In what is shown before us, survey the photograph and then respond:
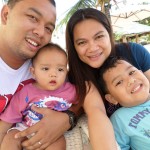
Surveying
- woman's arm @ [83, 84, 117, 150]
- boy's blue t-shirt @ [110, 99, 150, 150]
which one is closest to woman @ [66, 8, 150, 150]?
woman's arm @ [83, 84, 117, 150]

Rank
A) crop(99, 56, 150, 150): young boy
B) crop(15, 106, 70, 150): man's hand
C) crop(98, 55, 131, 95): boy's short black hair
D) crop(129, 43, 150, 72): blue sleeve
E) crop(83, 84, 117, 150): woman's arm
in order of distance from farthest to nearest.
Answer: crop(129, 43, 150, 72): blue sleeve < crop(98, 55, 131, 95): boy's short black hair < crop(99, 56, 150, 150): young boy < crop(15, 106, 70, 150): man's hand < crop(83, 84, 117, 150): woman's arm

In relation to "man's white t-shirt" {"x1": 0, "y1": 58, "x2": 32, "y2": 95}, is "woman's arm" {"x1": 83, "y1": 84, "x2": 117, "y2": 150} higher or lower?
lower

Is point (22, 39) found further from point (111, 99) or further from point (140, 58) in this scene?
point (140, 58)

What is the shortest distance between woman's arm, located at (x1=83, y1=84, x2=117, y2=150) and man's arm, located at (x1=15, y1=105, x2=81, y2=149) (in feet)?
0.74

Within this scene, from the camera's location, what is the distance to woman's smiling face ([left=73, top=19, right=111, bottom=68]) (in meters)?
2.25

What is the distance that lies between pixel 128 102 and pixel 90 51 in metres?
0.56

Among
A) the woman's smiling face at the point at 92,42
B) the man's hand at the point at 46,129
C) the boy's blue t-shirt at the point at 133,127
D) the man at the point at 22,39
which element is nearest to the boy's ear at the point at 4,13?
the man at the point at 22,39

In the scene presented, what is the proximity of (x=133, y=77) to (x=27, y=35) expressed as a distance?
38.6 inches

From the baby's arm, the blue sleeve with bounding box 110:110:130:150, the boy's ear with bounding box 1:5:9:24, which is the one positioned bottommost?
the blue sleeve with bounding box 110:110:130:150

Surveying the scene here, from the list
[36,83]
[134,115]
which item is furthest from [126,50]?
[36,83]

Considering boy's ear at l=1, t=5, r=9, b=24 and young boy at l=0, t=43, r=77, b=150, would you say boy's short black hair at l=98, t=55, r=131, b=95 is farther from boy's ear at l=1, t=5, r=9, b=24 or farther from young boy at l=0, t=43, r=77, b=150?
boy's ear at l=1, t=5, r=9, b=24

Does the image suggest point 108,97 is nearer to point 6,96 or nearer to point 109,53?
point 109,53

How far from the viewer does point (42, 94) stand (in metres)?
2.06

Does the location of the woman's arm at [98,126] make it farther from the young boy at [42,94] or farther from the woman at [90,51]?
the young boy at [42,94]
